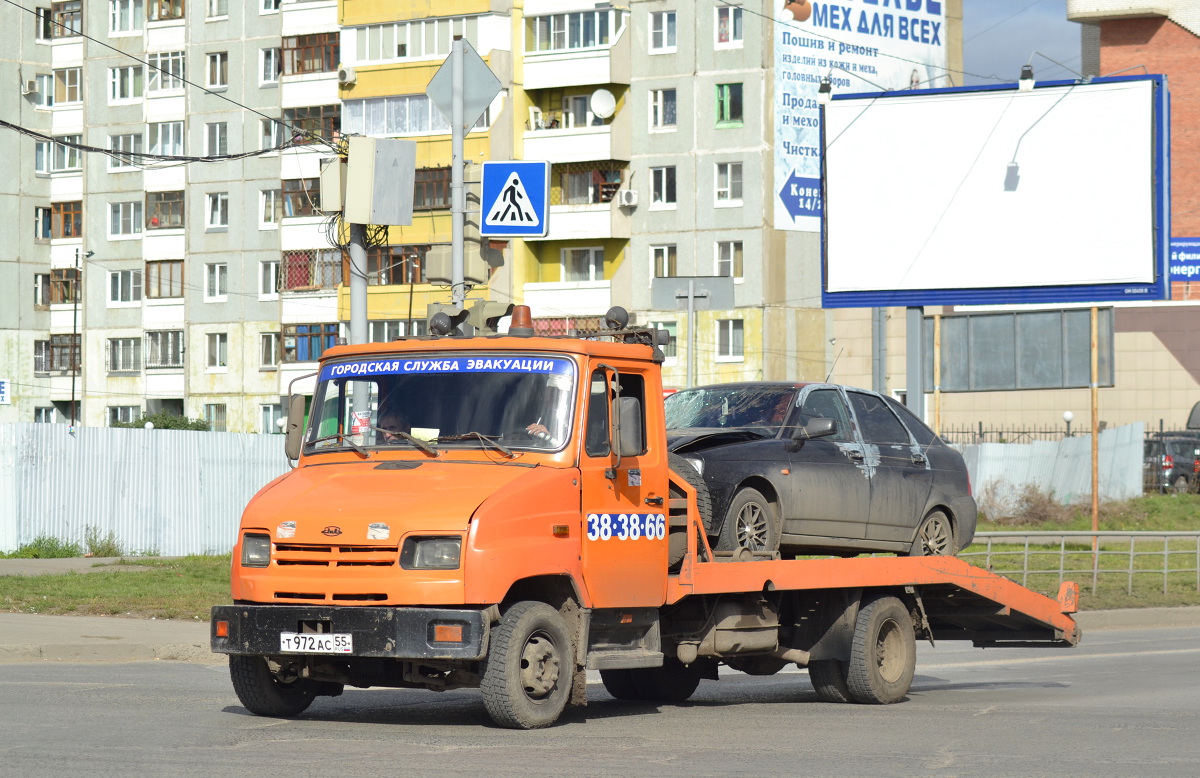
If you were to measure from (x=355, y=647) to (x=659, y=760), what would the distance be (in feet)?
5.70

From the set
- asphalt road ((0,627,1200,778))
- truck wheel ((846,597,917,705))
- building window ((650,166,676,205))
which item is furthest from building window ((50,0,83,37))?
truck wheel ((846,597,917,705))

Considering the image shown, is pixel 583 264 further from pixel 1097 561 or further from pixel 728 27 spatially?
pixel 1097 561

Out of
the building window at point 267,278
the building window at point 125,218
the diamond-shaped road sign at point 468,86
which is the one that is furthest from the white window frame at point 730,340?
the diamond-shaped road sign at point 468,86

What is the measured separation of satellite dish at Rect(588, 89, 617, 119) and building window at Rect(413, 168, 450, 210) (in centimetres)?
573

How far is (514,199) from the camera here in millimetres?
18172

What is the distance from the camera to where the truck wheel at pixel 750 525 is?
11.5 metres

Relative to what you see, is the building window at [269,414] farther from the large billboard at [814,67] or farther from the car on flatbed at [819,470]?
the car on flatbed at [819,470]

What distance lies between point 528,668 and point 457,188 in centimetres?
928

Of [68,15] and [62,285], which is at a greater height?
[68,15]

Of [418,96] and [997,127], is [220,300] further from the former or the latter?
[997,127]

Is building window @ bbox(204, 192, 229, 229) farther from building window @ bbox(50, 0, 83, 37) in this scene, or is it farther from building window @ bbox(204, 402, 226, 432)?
building window @ bbox(50, 0, 83, 37)

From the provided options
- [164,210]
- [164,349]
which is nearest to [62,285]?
[164,210]

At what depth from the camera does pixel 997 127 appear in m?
30.7

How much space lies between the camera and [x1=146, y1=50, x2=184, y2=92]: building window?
235ft
